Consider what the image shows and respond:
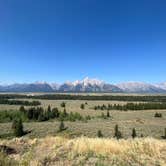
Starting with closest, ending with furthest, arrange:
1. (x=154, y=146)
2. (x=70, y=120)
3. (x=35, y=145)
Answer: (x=154, y=146)
(x=35, y=145)
(x=70, y=120)

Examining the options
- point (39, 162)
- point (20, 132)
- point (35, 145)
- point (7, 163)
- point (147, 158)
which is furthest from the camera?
point (20, 132)

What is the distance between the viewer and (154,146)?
980 centimetres

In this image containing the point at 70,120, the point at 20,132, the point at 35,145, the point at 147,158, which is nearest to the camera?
the point at 147,158

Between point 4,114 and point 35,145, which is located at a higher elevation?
point 35,145

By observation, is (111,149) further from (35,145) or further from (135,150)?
(35,145)

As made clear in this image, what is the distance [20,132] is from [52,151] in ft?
150

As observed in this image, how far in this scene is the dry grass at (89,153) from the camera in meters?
8.05

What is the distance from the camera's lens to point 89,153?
8.91 m

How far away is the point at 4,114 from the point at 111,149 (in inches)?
3421

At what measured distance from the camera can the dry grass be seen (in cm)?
805

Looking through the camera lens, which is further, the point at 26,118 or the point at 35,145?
the point at 26,118

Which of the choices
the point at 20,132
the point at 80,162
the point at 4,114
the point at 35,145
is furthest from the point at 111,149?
the point at 4,114

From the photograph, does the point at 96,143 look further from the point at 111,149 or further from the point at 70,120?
the point at 70,120

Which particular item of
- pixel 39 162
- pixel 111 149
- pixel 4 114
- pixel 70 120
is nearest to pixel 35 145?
pixel 39 162
